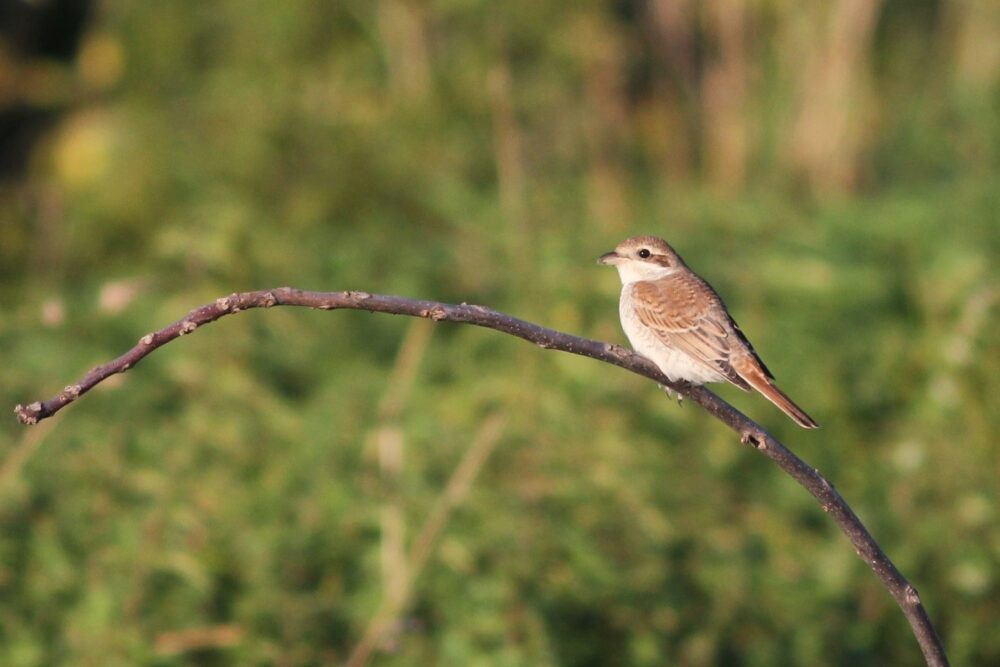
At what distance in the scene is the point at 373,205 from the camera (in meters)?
8.86

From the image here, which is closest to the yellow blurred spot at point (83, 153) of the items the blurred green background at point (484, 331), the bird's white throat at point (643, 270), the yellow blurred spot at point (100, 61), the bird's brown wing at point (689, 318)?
the blurred green background at point (484, 331)

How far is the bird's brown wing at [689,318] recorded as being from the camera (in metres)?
4.17

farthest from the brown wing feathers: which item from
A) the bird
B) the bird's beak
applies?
the bird's beak

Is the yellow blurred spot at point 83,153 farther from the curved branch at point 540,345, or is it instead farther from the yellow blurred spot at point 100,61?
the curved branch at point 540,345

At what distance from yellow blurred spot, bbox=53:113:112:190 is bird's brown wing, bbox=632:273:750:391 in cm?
552

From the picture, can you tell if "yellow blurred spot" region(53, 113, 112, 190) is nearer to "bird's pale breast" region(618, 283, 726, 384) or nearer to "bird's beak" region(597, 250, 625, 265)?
"bird's beak" region(597, 250, 625, 265)

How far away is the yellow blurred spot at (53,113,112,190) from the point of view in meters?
9.27

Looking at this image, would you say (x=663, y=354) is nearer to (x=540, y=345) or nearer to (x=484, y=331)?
(x=540, y=345)

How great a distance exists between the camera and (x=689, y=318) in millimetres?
4367

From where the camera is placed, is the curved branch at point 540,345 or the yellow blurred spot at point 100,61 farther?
the yellow blurred spot at point 100,61

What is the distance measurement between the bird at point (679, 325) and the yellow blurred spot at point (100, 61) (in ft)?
20.5

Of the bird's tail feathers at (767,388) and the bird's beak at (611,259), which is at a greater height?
the bird's beak at (611,259)

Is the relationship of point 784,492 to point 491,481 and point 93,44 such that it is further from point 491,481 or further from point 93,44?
point 93,44

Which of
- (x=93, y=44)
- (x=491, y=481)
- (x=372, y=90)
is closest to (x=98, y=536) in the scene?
(x=491, y=481)
